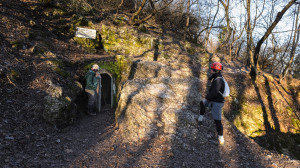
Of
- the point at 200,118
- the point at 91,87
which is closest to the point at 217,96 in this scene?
the point at 200,118

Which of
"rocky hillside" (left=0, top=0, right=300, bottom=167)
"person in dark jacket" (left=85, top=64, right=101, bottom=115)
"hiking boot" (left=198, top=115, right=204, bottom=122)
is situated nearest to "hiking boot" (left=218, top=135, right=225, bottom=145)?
"rocky hillside" (left=0, top=0, right=300, bottom=167)

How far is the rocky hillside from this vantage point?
3.46 meters

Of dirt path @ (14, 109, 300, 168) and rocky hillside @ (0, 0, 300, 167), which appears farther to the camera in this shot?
rocky hillside @ (0, 0, 300, 167)

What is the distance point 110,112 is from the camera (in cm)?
636

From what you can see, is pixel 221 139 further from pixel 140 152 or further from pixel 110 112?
pixel 110 112

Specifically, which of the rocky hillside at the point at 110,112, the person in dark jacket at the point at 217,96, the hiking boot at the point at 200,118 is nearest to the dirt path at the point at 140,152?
the rocky hillside at the point at 110,112

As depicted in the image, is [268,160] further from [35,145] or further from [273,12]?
[273,12]

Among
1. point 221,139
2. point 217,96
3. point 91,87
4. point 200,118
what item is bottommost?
point 221,139

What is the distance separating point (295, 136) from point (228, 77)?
179 inches

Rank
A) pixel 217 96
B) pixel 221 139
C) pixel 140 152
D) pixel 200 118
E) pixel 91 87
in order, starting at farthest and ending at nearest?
pixel 91 87 → pixel 200 118 → pixel 221 139 → pixel 217 96 → pixel 140 152

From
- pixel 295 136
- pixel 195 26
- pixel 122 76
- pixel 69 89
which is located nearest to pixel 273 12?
pixel 195 26

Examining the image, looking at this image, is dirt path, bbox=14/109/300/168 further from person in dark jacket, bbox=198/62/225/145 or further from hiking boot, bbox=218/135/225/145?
person in dark jacket, bbox=198/62/225/145

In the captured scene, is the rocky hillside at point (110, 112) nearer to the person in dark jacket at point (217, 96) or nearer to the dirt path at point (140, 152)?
the dirt path at point (140, 152)

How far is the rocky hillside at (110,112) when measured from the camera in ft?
11.4
